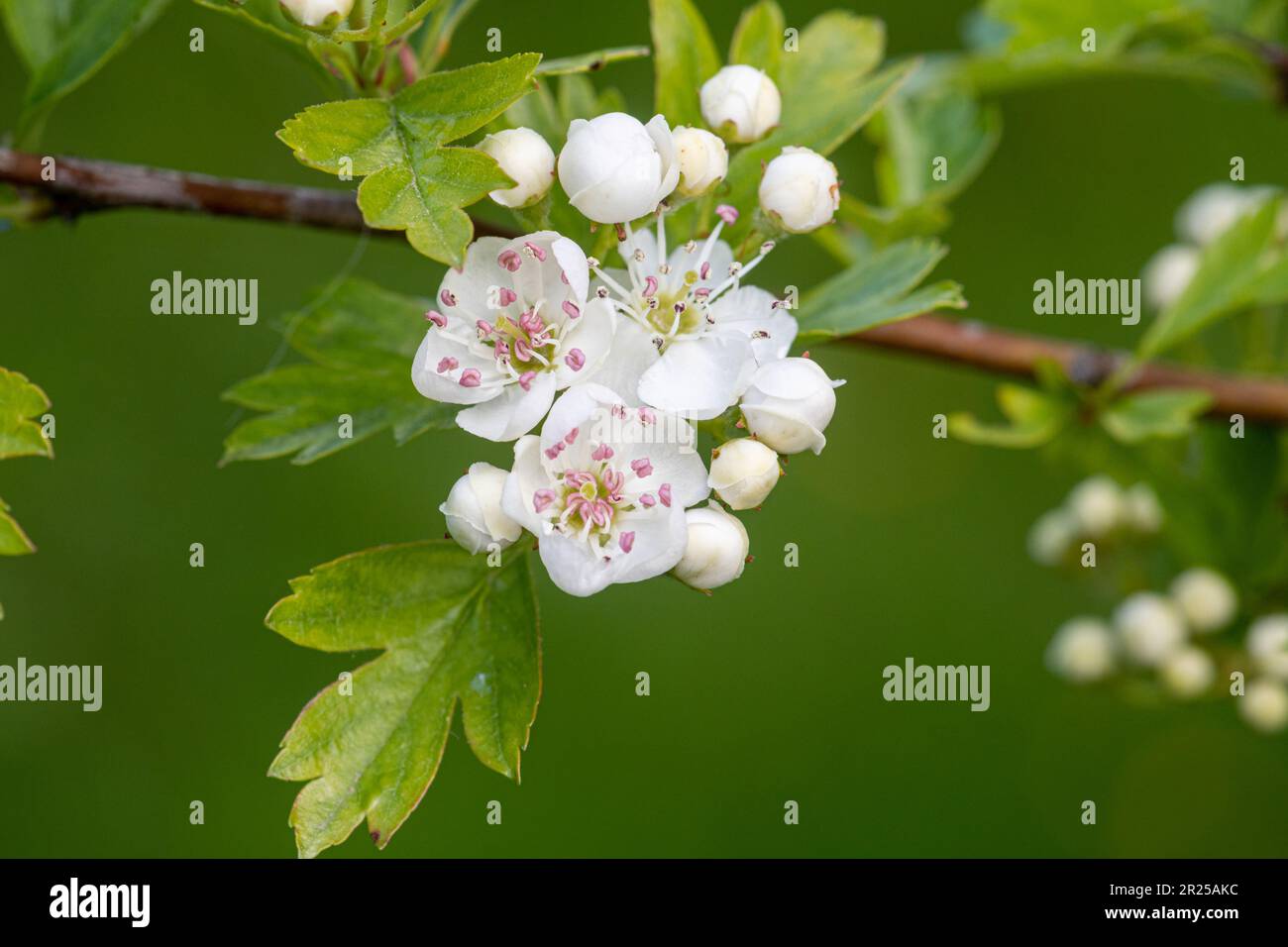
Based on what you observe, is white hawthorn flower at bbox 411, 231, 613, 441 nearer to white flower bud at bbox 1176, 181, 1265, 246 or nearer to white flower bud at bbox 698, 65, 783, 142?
white flower bud at bbox 698, 65, 783, 142

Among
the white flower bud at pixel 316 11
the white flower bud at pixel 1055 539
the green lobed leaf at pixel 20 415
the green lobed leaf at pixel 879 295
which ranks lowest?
the white flower bud at pixel 1055 539

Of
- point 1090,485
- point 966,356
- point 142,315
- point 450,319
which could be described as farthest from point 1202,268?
point 142,315

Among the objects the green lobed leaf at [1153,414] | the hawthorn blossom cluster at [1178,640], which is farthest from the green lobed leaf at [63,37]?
the hawthorn blossom cluster at [1178,640]

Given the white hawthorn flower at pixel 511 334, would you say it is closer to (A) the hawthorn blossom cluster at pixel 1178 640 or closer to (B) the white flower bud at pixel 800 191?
(B) the white flower bud at pixel 800 191

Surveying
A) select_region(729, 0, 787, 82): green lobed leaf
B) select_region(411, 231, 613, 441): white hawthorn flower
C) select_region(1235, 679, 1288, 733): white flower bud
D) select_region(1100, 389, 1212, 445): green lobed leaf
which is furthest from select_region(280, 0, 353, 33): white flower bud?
select_region(1235, 679, 1288, 733): white flower bud

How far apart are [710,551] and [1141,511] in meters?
1.07

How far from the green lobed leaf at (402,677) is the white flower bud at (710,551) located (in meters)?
0.14

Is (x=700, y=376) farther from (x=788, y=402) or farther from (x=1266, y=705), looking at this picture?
(x=1266, y=705)

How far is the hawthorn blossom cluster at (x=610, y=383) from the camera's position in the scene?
929 millimetres

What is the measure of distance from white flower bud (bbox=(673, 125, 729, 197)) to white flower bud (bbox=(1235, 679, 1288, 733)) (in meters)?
1.06

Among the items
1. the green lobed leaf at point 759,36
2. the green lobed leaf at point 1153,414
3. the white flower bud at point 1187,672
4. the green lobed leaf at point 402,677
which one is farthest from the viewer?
the white flower bud at point 1187,672

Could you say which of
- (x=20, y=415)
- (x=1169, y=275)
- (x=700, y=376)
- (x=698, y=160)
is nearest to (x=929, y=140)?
(x=1169, y=275)

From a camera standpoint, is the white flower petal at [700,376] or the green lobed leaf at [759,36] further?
the green lobed leaf at [759,36]
